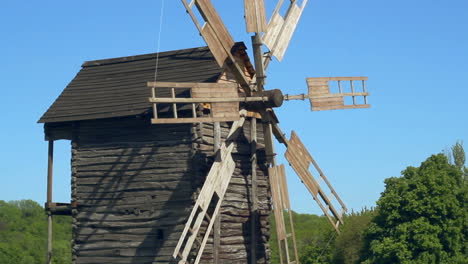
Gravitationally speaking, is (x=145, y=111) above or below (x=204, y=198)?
above

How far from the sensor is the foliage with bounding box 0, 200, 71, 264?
55188mm

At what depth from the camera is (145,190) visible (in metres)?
23.0

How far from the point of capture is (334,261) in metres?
30.1

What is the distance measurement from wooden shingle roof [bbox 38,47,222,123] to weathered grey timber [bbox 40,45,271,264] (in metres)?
0.03

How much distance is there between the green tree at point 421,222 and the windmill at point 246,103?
4.45ft

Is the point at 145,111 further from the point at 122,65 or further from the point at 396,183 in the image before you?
the point at 396,183

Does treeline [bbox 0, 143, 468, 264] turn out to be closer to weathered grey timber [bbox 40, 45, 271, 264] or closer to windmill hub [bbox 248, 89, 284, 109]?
weathered grey timber [bbox 40, 45, 271, 264]

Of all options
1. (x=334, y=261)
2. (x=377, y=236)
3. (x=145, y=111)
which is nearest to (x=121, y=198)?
(x=145, y=111)

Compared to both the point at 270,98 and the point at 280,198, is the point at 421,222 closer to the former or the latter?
the point at 280,198

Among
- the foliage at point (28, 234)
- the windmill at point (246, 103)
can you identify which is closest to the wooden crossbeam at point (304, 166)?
the windmill at point (246, 103)

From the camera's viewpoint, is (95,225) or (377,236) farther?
(377,236)

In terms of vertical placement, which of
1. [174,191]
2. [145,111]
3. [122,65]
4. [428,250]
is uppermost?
[122,65]

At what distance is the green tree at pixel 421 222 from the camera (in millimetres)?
24750

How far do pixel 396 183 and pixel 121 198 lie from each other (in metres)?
8.26
